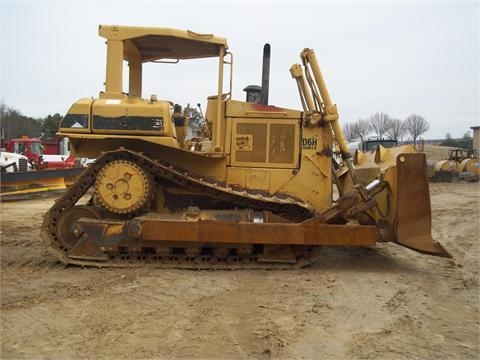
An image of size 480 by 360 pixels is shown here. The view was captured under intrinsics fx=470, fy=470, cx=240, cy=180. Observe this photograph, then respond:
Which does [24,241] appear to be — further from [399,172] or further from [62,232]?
[399,172]

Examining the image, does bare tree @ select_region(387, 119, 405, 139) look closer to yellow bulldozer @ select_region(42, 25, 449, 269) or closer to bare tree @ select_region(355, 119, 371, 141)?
bare tree @ select_region(355, 119, 371, 141)

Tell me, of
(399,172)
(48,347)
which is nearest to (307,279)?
(399,172)

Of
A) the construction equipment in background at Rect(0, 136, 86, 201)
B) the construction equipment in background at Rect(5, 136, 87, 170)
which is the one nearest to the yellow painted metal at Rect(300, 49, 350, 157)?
the construction equipment in background at Rect(0, 136, 86, 201)

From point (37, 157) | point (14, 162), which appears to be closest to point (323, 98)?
point (14, 162)

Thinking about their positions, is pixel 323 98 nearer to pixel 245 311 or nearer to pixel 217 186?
pixel 217 186

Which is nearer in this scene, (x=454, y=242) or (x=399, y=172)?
(x=399, y=172)

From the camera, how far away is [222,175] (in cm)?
683

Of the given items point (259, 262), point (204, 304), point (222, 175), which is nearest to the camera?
point (204, 304)

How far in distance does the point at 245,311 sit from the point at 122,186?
2.50 m

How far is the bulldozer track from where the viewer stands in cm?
621

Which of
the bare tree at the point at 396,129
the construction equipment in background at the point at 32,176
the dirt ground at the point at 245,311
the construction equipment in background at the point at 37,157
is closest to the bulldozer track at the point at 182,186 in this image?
the dirt ground at the point at 245,311

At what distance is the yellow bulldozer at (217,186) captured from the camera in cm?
614

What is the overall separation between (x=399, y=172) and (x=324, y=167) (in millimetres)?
1056

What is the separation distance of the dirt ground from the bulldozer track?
172 mm
